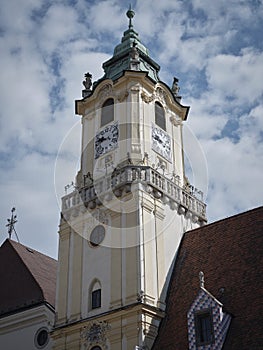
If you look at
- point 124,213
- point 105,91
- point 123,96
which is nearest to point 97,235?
point 124,213

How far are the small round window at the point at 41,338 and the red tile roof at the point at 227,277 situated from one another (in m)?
6.21

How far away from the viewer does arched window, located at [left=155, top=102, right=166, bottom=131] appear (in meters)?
27.8

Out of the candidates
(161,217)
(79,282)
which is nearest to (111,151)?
(161,217)

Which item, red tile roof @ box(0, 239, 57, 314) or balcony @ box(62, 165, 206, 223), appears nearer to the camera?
balcony @ box(62, 165, 206, 223)

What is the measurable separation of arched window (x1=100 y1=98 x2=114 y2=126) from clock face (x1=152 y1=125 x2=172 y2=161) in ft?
6.72

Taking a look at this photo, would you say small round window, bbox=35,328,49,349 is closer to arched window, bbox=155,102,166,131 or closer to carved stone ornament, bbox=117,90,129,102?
arched window, bbox=155,102,166,131

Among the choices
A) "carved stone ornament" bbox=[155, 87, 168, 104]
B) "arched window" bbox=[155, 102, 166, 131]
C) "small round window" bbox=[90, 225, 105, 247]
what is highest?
"carved stone ornament" bbox=[155, 87, 168, 104]

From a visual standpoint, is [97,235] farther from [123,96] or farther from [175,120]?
[175,120]

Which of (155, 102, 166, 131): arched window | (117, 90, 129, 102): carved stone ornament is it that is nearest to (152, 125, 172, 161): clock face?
(155, 102, 166, 131): arched window

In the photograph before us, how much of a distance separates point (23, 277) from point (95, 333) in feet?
23.4

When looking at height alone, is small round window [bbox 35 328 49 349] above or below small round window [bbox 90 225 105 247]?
below

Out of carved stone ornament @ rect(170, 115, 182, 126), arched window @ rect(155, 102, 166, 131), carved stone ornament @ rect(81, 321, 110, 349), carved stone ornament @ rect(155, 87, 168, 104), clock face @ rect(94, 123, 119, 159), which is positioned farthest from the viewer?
carved stone ornament @ rect(170, 115, 182, 126)

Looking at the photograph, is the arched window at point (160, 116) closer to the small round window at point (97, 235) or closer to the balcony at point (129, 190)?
the balcony at point (129, 190)

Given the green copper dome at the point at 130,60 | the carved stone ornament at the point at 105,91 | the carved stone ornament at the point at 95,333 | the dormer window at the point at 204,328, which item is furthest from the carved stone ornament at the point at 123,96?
the dormer window at the point at 204,328
